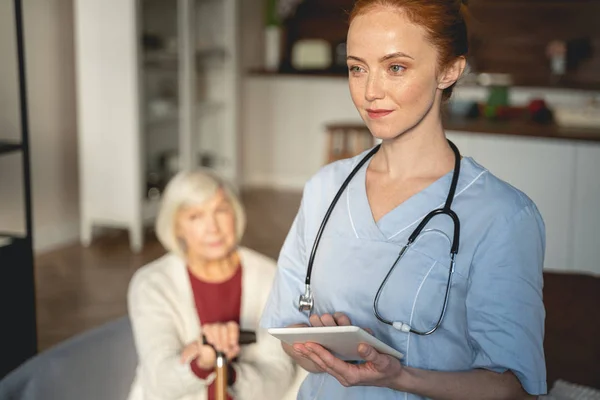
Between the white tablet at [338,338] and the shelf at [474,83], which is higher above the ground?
the shelf at [474,83]

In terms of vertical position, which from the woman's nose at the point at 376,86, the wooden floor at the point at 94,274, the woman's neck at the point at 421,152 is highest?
the woman's nose at the point at 376,86

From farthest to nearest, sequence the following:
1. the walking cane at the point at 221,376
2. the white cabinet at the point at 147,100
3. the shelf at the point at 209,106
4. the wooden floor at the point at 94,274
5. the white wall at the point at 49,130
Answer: the shelf at the point at 209,106 → the white cabinet at the point at 147,100 → the white wall at the point at 49,130 → the wooden floor at the point at 94,274 → the walking cane at the point at 221,376

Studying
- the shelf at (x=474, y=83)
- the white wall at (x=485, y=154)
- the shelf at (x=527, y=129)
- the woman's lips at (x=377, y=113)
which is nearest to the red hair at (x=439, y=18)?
the woman's lips at (x=377, y=113)

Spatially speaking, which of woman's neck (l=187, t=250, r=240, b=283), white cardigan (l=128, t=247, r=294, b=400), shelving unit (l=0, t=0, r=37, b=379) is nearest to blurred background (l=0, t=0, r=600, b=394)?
shelving unit (l=0, t=0, r=37, b=379)

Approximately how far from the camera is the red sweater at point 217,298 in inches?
87.8

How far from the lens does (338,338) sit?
122cm

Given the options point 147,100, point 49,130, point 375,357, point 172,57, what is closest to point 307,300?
point 375,357

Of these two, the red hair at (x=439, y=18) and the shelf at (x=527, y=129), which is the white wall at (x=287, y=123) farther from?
the red hair at (x=439, y=18)

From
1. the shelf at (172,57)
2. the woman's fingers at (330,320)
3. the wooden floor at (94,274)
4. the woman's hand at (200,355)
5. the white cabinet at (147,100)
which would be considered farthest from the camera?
the shelf at (172,57)

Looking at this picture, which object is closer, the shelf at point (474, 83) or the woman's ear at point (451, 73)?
the woman's ear at point (451, 73)

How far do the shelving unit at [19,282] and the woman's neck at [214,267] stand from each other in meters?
0.97

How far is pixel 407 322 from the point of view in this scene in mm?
1271

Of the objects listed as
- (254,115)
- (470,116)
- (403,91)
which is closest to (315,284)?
(403,91)

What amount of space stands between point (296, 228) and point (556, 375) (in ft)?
3.15
